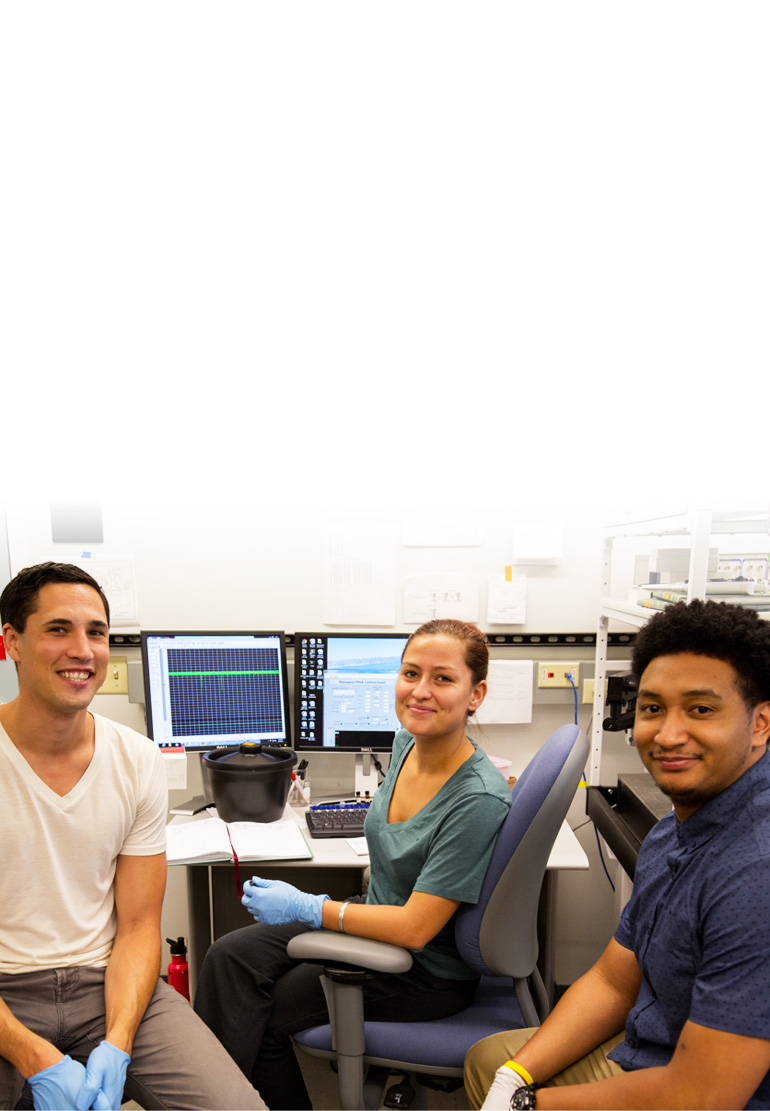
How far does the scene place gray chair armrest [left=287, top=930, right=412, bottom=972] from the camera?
1.11 metres

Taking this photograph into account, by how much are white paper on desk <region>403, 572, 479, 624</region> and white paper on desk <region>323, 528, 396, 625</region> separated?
0.20 ft

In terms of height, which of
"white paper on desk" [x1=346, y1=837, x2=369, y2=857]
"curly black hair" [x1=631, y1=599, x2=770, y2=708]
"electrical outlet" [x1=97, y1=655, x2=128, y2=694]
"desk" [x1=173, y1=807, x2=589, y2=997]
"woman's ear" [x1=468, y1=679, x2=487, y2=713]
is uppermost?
"curly black hair" [x1=631, y1=599, x2=770, y2=708]

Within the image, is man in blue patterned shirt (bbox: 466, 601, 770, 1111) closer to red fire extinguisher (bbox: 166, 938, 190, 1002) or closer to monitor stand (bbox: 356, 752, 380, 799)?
monitor stand (bbox: 356, 752, 380, 799)

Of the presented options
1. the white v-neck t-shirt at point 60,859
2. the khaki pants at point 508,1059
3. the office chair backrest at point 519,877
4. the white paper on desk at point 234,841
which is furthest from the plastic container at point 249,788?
the khaki pants at point 508,1059

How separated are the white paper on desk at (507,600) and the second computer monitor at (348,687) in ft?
1.17

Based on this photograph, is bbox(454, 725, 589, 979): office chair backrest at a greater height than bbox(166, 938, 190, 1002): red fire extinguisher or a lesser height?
greater

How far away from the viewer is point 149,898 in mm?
1237

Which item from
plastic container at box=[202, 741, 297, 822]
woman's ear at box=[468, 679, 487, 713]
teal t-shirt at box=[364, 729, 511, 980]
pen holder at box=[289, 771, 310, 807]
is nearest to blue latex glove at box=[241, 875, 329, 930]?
teal t-shirt at box=[364, 729, 511, 980]

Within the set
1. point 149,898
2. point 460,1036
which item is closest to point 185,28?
point 149,898

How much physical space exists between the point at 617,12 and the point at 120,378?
43 centimetres

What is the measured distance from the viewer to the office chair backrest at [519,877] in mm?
1139

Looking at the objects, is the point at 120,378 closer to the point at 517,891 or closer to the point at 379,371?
the point at 379,371

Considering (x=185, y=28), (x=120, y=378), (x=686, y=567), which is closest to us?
(x=185, y=28)

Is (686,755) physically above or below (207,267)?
below
